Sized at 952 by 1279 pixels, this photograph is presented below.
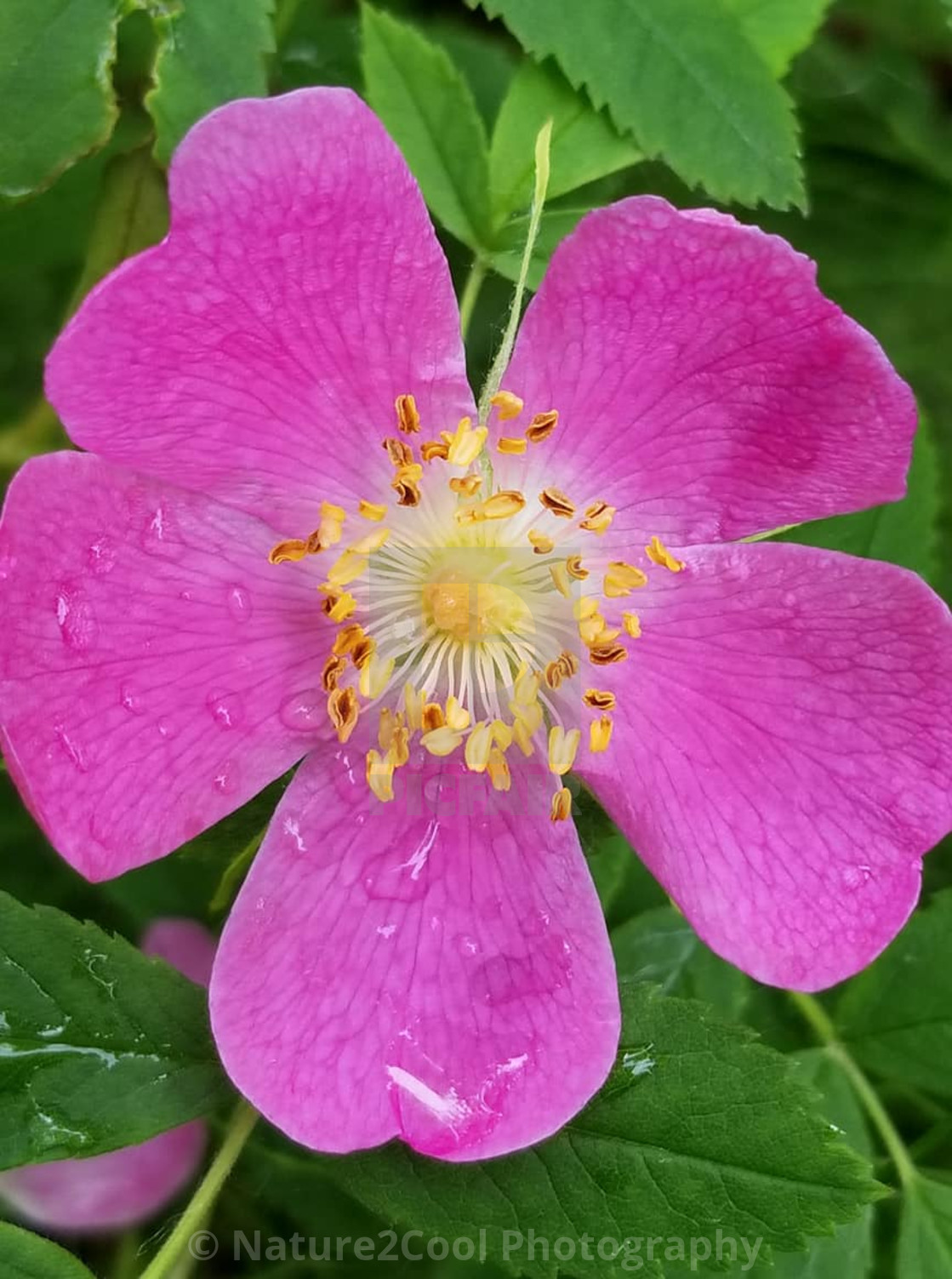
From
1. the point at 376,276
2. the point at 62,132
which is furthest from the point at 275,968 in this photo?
the point at 62,132

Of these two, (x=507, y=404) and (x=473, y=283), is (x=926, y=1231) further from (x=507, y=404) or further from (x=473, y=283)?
(x=473, y=283)

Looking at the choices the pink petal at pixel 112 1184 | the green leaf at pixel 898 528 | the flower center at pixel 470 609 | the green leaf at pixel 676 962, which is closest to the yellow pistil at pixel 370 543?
the flower center at pixel 470 609

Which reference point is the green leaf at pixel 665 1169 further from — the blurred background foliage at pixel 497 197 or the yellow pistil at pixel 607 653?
the yellow pistil at pixel 607 653

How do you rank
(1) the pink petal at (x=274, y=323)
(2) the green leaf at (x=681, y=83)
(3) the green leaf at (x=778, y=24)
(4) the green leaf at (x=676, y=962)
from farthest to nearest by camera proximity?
(4) the green leaf at (x=676, y=962) < (3) the green leaf at (x=778, y=24) < (2) the green leaf at (x=681, y=83) < (1) the pink petal at (x=274, y=323)

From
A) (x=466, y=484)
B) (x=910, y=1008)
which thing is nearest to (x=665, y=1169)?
(x=910, y=1008)

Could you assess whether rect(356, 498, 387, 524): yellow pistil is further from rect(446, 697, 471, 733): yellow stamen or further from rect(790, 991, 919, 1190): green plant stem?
rect(790, 991, 919, 1190): green plant stem

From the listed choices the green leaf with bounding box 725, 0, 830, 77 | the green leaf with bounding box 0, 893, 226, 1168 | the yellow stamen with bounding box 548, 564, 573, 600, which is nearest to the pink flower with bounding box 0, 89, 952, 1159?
the yellow stamen with bounding box 548, 564, 573, 600

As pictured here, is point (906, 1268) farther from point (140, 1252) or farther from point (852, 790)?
point (140, 1252)
